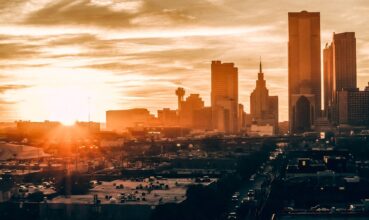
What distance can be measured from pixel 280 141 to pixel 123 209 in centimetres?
14706

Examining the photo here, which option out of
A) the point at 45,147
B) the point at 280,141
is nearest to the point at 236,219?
the point at 45,147

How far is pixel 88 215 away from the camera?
52.6m

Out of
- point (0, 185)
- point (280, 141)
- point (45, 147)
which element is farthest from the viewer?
point (280, 141)

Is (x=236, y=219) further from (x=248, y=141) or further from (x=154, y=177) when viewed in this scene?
(x=248, y=141)

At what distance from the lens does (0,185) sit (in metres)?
61.4

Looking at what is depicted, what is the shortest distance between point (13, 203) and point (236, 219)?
16.3 metres

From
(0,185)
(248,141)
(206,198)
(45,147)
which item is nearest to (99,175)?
(0,185)

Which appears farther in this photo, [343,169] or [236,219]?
[343,169]

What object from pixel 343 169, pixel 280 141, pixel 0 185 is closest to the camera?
pixel 0 185

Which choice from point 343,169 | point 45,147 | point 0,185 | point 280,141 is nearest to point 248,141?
point 280,141

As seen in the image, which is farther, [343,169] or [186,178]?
[343,169]

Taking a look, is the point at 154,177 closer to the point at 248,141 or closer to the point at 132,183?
the point at 132,183

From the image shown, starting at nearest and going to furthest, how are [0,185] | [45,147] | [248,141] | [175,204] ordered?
[175,204] < [0,185] < [45,147] < [248,141]

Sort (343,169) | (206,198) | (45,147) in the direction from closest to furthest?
1. (206,198)
2. (343,169)
3. (45,147)
